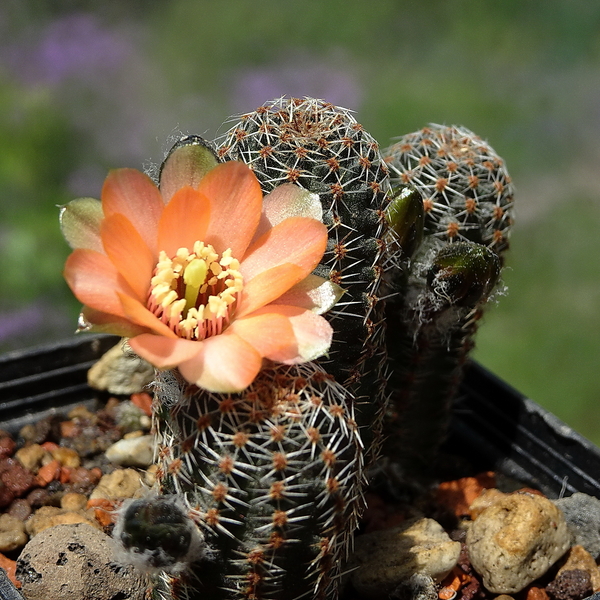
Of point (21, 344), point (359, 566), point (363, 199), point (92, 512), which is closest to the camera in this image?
point (363, 199)

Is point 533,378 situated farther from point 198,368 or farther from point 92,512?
point 198,368

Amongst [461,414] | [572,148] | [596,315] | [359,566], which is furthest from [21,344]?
[572,148]

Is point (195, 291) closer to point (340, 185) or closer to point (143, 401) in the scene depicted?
point (340, 185)

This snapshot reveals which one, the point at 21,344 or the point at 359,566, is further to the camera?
the point at 21,344

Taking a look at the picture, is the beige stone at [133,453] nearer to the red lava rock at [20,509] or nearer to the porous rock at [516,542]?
the red lava rock at [20,509]

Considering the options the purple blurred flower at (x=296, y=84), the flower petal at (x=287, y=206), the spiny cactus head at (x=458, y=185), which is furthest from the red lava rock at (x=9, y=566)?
the purple blurred flower at (x=296, y=84)

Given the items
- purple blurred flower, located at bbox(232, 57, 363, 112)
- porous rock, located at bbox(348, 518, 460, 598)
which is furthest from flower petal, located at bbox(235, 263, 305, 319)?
purple blurred flower, located at bbox(232, 57, 363, 112)

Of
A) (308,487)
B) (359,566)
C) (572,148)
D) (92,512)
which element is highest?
(572,148)
